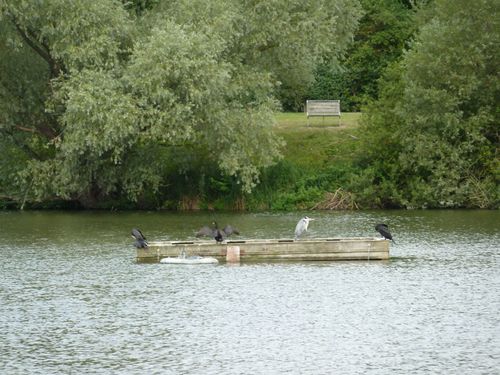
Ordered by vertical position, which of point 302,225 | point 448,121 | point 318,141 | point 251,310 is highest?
point 448,121

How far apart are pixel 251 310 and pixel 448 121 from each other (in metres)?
29.1

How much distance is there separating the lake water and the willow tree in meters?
8.22

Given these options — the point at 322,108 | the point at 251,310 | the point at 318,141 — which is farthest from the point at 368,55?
the point at 251,310

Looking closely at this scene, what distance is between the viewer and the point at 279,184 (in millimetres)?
60281

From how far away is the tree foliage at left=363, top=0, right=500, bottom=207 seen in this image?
58.7 m

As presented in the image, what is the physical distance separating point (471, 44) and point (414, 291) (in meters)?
27.5

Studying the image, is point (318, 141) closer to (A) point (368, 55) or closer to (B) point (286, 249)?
(A) point (368, 55)

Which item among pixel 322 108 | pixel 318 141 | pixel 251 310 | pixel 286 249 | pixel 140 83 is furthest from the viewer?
pixel 322 108

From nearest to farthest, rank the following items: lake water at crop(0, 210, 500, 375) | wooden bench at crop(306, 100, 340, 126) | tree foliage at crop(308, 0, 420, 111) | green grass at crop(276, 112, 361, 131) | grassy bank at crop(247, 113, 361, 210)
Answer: lake water at crop(0, 210, 500, 375), grassy bank at crop(247, 113, 361, 210), wooden bench at crop(306, 100, 340, 126), green grass at crop(276, 112, 361, 131), tree foliage at crop(308, 0, 420, 111)

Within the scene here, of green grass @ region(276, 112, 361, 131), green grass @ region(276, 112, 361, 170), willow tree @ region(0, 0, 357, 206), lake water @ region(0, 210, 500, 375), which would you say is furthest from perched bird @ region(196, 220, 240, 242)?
green grass @ region(276, 112, 361, 131)

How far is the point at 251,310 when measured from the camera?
31.7 metres

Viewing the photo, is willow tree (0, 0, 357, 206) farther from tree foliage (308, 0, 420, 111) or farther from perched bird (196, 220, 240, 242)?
tree foliage (308, 0, 420, 111)

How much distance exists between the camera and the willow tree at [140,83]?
54375mm

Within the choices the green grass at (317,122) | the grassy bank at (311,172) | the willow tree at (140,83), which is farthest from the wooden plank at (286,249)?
the green grass at (317,122)
